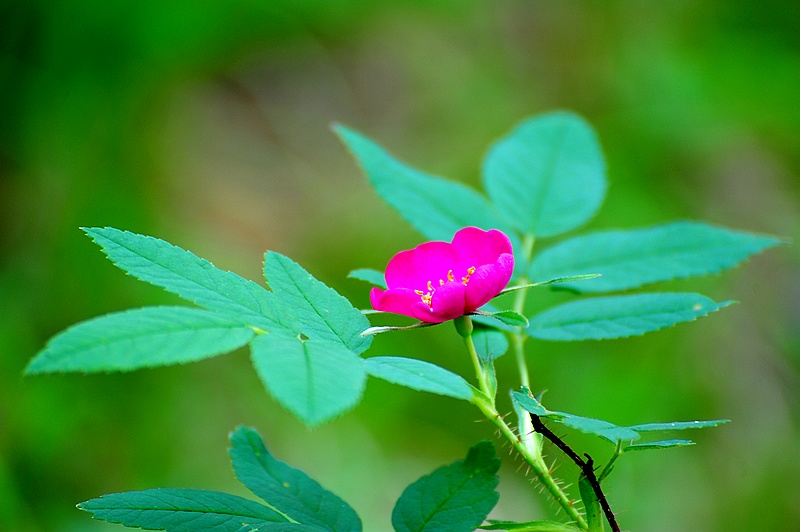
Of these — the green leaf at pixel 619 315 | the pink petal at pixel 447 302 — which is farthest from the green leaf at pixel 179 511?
the green leaf at pixel 619 315

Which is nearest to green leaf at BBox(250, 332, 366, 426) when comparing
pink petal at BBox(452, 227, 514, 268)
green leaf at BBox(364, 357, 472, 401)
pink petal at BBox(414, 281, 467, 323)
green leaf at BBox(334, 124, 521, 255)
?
green leaf at BBox(364, 357, 472, 401)

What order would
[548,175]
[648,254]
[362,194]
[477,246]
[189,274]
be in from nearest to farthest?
[189,274]
[477,246]
[648,254]
[548,175]
[362,194]

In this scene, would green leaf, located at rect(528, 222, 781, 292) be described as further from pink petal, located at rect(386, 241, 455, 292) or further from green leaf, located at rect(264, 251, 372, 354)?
green leaf, located at rect(264, 251, 372, 354)

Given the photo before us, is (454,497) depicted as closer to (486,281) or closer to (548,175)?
(486,281)

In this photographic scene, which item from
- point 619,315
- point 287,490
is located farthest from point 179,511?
point 619,315

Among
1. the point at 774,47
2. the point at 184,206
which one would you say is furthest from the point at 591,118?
the point at 184,206

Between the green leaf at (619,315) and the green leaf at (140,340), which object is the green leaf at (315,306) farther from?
the green leaf at (619,315)
